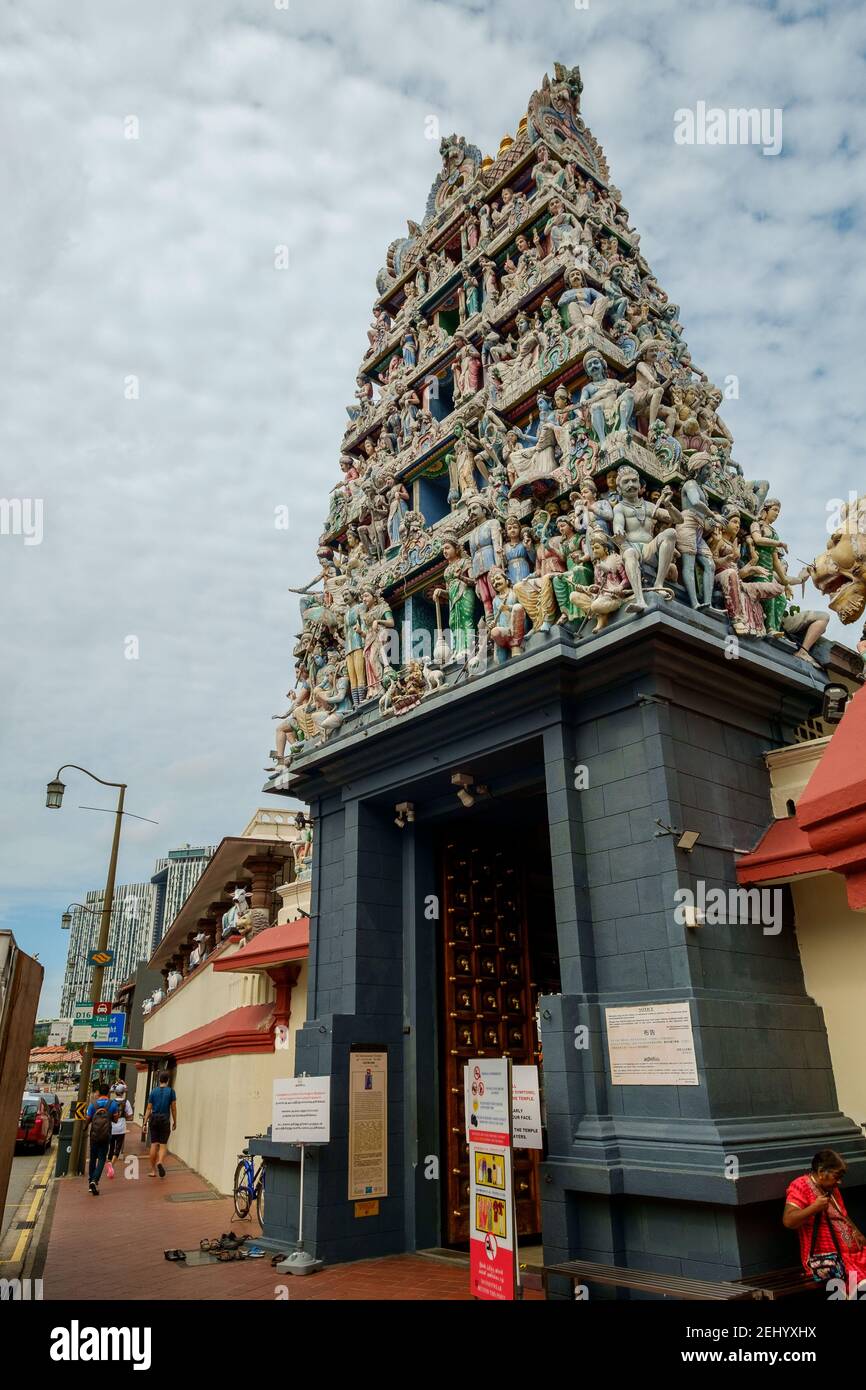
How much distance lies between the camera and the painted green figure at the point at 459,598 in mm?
11141

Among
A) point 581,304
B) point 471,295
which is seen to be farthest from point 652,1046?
point 471,295

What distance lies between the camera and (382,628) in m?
13.0

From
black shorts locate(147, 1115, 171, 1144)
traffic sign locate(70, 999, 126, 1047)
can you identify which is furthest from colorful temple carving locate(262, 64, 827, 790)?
traffic sign locate(70, 999, 126, 1047)

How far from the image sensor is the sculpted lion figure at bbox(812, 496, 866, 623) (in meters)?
7.41

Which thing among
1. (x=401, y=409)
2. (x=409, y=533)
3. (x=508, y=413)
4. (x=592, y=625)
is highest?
(x=401, y=409)

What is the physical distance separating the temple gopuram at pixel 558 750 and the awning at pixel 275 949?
146 cm

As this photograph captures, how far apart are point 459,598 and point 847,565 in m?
5.04

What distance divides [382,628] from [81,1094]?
14154mm

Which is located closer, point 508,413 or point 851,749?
point 851,749

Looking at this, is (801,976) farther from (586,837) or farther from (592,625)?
(592,625)

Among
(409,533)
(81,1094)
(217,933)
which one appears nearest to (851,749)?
(409,533)

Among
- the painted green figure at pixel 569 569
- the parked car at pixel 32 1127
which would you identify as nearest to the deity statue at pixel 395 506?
the painted green figure at pixel 569 569

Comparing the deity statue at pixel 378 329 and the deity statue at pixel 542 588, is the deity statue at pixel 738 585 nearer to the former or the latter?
the deity statue at pixel 542 588

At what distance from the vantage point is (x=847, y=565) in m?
7.48
